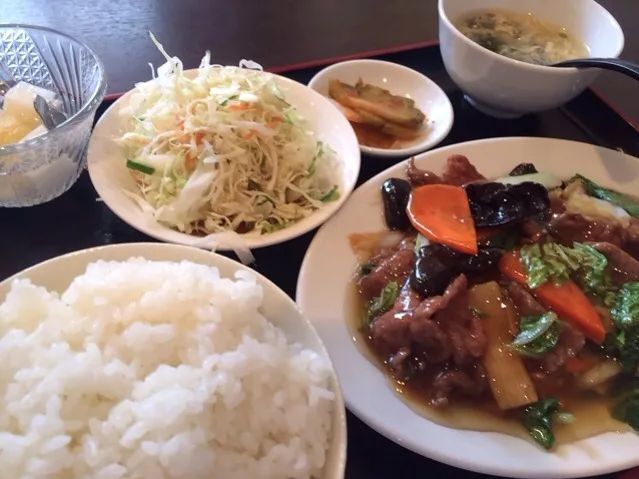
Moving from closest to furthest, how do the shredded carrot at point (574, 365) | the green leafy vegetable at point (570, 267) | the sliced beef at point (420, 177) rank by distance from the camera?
the shredded carrot at point (574, 365) → the green leafy vegetable at point (570, 267) → the sliced beef at point (420, 177)

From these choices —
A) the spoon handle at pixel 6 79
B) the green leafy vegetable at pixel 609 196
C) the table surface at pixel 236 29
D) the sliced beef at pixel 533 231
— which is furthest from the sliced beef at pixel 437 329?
the spoon handle at pixel 6 79

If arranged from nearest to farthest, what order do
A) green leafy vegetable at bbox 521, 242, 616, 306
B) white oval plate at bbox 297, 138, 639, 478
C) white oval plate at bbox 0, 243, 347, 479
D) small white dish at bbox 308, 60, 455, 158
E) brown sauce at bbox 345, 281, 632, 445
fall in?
white oval plate at bbox 0, 243, 347, 479
white oval plate at bbox 297, 138, 639, 478
brown sauce at bbox 345, 281, 632, 445
green leafy vegetable at bbox 521, 242, 616, 306
small white dish at bbox 308, 60, 455, 158

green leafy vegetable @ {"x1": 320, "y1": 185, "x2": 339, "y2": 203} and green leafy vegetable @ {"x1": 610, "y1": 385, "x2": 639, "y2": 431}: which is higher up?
green leafy vegetable @ {"x1": 320, "y1": 185, "x2": 339, "y2": 203}

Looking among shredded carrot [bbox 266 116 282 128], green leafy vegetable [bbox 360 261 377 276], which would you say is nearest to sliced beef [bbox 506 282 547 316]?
green leafy vegetable [bbox 360 261 377 276]

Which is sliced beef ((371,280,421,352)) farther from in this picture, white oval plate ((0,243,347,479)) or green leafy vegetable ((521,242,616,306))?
white oval plate ((0,243,347,479))

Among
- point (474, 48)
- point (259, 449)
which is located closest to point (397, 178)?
point (474, 48)

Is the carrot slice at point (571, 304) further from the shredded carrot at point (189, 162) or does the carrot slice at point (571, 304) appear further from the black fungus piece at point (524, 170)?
the shredded carrot at point (189, 162)

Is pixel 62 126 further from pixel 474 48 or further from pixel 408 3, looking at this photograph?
pixel 408 3
